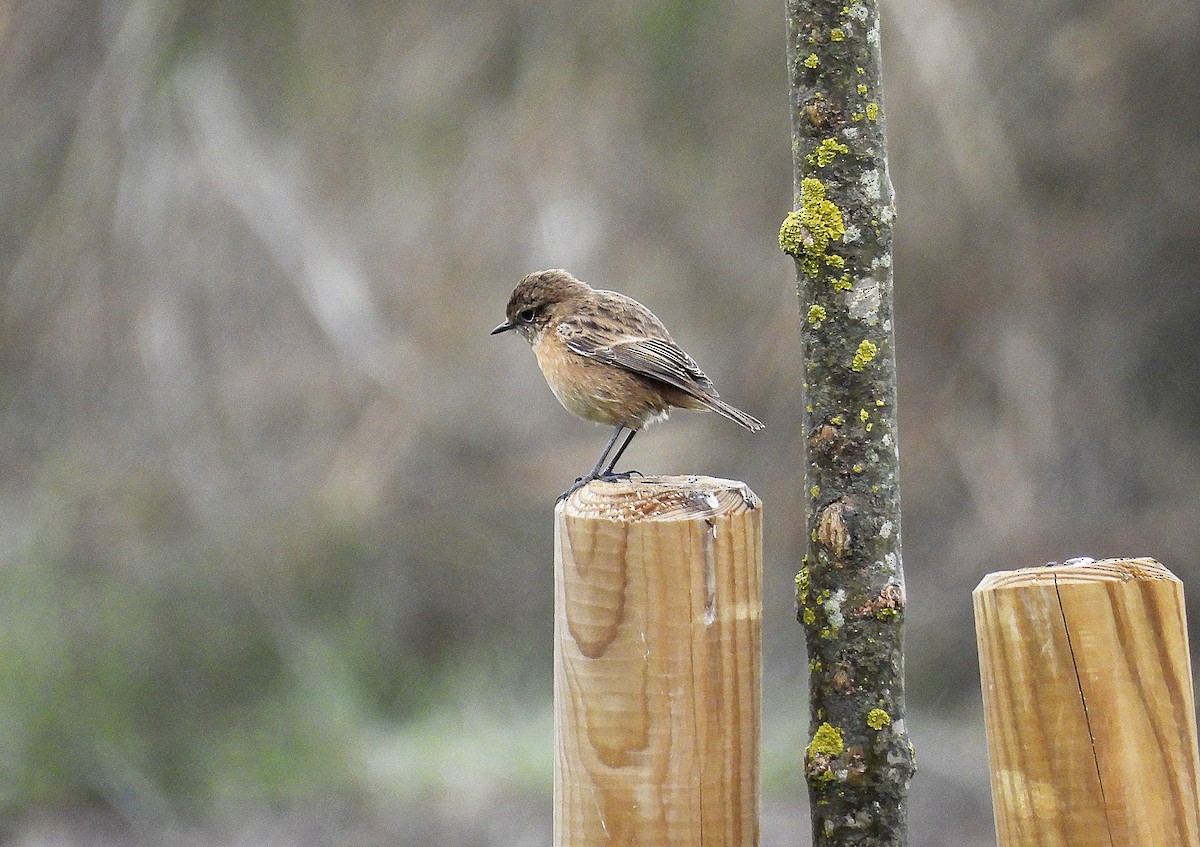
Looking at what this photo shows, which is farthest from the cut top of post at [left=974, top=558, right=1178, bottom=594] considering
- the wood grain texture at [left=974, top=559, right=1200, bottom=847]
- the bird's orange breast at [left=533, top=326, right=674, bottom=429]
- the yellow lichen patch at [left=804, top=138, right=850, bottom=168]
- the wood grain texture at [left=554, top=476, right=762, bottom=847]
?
the bird's orange breast at [left=533, top=326, right=674, bottom=429]

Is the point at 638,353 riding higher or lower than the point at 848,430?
higher

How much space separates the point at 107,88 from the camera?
22.1ft

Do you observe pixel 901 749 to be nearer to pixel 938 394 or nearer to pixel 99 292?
pixel 938 394

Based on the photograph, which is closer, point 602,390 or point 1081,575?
point 1081,575

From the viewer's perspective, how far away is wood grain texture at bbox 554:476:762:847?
7.45ft

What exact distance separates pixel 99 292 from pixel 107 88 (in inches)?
39.0

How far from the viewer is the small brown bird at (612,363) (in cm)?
427

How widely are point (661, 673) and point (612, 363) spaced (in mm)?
2128

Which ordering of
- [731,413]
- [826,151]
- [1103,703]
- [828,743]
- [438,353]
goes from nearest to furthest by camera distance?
1. [1103,703]
2. [828,743]
3. [826,151]
4. [731,413]
5. [438,353]

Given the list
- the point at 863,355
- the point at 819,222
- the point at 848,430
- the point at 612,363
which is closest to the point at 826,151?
the point at 819,222

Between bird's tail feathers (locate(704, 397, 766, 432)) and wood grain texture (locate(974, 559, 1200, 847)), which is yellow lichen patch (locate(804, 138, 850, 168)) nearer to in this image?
wood grain texture (locate(974, 559, 1200, 847))

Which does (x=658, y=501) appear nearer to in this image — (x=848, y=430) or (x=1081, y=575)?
(x=848, y=430)

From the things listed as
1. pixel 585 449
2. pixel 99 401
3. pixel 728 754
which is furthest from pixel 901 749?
pixel 99 401

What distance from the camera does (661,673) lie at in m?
2.27
